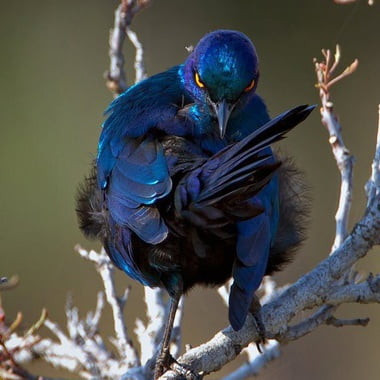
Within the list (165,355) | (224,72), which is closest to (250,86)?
(224,72)

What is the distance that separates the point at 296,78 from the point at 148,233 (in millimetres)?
5391

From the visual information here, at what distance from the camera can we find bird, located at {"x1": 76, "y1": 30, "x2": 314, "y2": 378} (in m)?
3.77

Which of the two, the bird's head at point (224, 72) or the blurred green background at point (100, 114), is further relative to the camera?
the blurred green background at point (100, 114)

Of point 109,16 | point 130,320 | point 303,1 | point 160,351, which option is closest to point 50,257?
point 130,320

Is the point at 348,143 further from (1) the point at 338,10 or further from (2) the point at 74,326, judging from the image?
(2) the point at 74,326

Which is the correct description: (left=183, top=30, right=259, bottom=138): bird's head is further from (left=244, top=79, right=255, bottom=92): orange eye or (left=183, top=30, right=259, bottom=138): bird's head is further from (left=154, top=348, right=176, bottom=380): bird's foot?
(left=154, top=348, right=176, bottom=380): bird's foot

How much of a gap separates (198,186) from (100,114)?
Result: 558 centimetres

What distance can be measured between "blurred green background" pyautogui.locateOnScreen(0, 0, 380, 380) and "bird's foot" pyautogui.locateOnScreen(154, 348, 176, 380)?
3673 mm

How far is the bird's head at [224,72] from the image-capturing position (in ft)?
14.5

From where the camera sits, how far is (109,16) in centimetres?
965

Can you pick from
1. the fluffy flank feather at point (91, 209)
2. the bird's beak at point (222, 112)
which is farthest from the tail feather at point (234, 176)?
the fluffy flank feather at point (91, 209)

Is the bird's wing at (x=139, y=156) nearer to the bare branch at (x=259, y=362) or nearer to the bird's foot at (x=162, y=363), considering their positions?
the bird's foot at (x=162, y=363)

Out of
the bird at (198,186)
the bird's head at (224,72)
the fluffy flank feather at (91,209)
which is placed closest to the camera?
the bird at (198,186)

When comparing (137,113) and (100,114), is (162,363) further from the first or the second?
(100,114)
